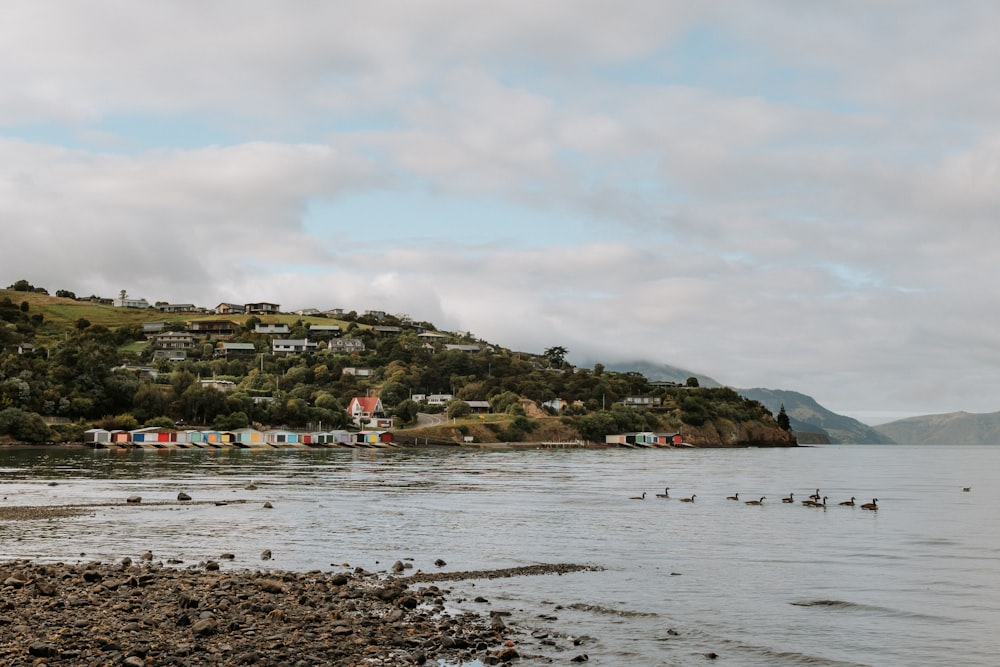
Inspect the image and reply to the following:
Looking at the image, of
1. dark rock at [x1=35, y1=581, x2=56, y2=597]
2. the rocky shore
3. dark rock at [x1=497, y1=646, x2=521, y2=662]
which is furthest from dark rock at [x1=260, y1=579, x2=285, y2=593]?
dark rock at [x1=497, y1=646, x2=521, y2=662]

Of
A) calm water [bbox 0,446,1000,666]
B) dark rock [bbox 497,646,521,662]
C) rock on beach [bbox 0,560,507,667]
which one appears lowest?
calm water [bbox 0,446,1000,666]

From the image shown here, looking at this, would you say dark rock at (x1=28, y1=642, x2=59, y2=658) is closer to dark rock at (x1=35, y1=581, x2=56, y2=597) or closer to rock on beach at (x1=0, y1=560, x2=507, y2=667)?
rock on beach at (x1=0, y1=560, x2=507, y2=667)

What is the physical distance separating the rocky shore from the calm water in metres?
2.50

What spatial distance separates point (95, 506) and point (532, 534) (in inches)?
1118

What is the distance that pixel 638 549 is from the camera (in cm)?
3847

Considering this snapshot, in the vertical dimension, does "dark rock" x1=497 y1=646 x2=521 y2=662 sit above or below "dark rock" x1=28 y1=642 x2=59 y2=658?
below

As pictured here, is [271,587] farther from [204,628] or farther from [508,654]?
[508,654]

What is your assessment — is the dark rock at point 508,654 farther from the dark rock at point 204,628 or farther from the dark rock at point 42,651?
the dark rock at point 42,651

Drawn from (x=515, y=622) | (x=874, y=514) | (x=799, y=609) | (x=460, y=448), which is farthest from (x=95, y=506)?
(x=460, y=448)

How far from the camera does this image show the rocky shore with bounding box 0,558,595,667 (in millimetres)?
18484

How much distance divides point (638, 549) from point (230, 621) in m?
21.9

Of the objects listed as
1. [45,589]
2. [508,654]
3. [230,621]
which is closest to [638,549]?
[508,654]

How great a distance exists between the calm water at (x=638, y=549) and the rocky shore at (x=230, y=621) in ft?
8.19

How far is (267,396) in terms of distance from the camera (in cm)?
19762
